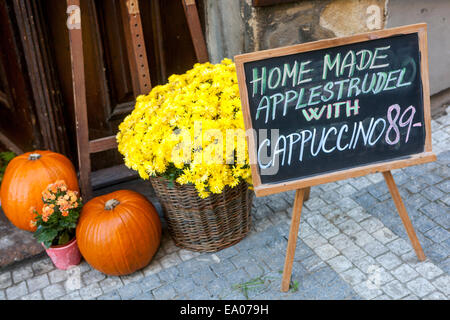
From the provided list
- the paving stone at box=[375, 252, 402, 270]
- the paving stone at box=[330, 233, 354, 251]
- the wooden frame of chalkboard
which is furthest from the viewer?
the paving stone at box=[330, 233, 354, 251]

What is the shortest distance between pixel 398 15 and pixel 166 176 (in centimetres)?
253

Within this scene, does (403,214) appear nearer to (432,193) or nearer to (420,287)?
(420,287)

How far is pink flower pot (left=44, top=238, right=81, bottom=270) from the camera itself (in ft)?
9.88

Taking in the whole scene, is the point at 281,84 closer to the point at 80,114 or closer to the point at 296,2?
the point at 296,2

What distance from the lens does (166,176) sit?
2768 mm

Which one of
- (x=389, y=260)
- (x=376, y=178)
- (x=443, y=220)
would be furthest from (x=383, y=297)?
(x=376, y=178)

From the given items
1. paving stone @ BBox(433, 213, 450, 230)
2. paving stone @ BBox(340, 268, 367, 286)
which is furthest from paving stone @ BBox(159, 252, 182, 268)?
paving stone @ BBox(433, 213, 450, 230)

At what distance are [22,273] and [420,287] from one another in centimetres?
250

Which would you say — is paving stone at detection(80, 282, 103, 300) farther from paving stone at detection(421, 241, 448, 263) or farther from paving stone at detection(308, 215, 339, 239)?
paving stone at detection(421, 241, 448, 263)

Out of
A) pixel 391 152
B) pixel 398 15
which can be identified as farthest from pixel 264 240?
pixel 398 15

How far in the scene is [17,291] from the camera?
296cm

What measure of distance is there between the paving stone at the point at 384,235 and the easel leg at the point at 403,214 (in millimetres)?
252

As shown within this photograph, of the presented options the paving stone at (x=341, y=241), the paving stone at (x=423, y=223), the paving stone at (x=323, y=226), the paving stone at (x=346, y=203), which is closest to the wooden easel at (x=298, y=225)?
the paving stone at (x=423, y=223)

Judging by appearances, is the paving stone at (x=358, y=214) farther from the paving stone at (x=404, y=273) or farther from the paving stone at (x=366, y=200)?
the paving stone at (x=404, y=273)
